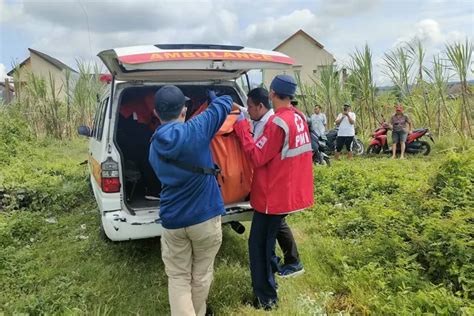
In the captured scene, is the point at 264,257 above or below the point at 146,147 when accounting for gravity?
below

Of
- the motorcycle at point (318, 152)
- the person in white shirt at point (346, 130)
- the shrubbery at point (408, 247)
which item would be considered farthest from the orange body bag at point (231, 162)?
the person in white shirt at point (346, 130)

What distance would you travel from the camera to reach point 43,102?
50.7ft

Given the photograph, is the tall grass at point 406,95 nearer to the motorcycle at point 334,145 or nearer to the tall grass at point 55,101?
the motorcycle at point 334,145

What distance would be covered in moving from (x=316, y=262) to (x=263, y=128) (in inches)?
63.4

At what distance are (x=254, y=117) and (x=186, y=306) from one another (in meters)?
1.59

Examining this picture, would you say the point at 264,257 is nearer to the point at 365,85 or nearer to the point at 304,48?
the point at 365,85

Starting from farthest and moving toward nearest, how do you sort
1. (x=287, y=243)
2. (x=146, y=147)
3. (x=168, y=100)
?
(x=146, y=147) → (x=287, y=243) → (x=168, y=100)

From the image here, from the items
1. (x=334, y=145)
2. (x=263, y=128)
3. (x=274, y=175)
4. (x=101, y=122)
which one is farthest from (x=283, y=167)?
(x=334, y=145)

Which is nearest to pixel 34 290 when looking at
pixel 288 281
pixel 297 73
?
pixel 288 281

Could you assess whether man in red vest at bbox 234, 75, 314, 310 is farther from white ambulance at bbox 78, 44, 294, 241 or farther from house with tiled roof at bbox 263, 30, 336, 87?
house with tiled roof at bbox 263, 30, 336, 87

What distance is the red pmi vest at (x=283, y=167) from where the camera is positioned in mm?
3121

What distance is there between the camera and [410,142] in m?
11.2

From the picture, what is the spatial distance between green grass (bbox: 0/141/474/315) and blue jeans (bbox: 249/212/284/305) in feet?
0.44

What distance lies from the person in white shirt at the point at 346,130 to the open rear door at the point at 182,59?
7390 millimetres
